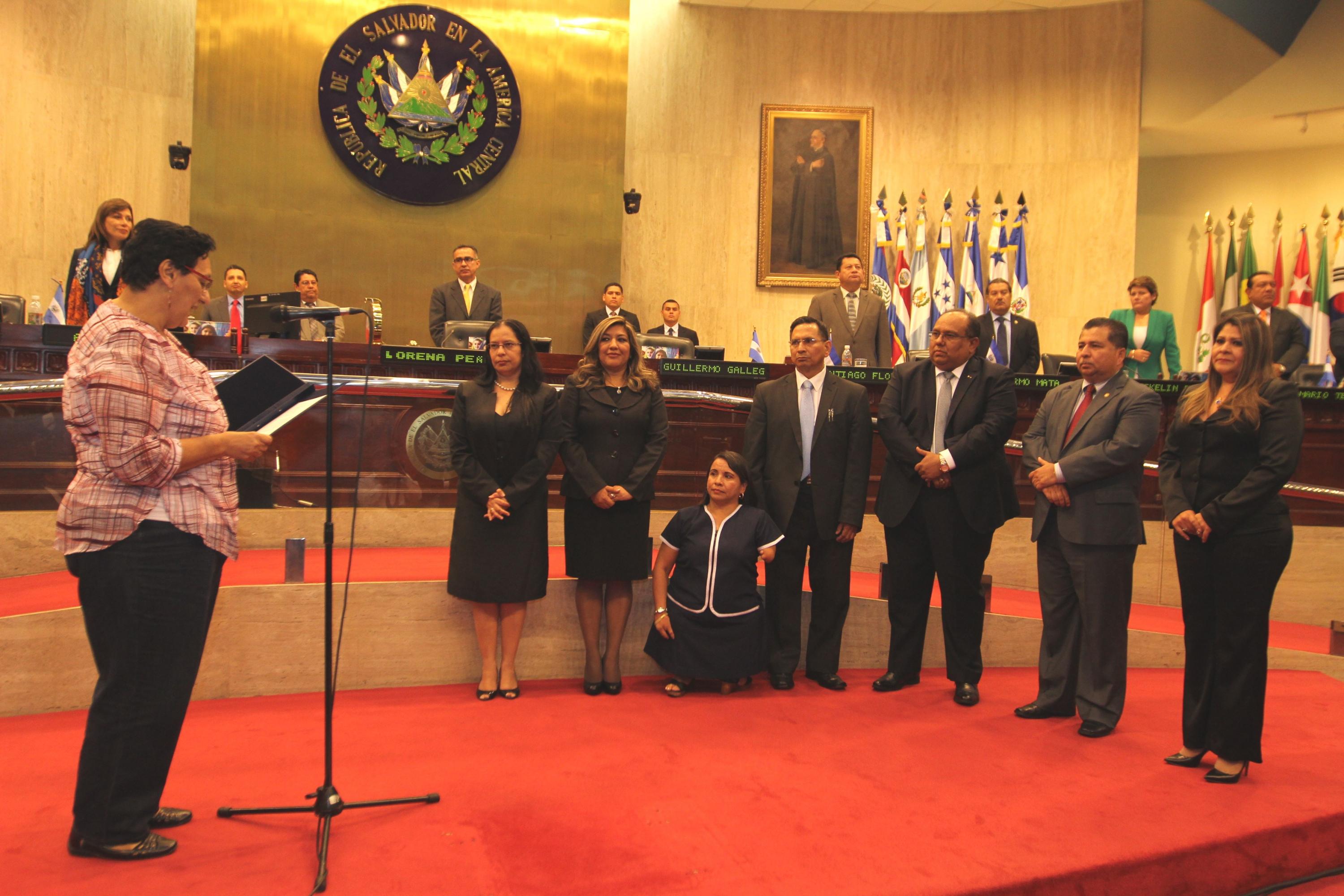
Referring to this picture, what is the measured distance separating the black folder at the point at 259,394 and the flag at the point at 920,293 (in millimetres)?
7605

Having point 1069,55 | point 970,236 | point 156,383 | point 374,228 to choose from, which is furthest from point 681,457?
point 1069,55

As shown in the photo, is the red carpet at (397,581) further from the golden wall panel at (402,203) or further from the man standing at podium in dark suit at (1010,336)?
the golden wall panel at (402,203)

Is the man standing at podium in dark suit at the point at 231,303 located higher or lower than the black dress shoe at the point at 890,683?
higher

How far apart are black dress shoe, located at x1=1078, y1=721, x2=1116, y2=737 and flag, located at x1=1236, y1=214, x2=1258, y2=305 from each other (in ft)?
25.8

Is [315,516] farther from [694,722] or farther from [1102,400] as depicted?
[1102,400]

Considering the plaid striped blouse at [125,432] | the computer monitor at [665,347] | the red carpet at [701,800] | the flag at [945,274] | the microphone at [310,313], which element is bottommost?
the red carpet at [701,800]

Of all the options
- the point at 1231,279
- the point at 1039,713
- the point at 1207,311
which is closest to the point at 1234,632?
the point at 1039,713

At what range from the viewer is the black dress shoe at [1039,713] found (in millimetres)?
3713

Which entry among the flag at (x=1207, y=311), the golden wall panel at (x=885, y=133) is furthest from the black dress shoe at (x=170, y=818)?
the flag at (x=1207, y=311)

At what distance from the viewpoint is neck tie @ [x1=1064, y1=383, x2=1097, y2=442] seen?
3.77 meters

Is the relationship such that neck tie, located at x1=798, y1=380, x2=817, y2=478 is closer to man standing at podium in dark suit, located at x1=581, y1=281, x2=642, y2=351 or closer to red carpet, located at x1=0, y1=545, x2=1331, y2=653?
red carpet, located at x1=0, y1=545, x2=1331, y2=653

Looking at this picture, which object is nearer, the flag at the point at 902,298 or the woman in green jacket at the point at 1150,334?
the woman in green jacket at the point at 1150,334

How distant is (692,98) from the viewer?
970 centimetres

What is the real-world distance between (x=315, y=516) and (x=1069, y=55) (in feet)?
27.7
